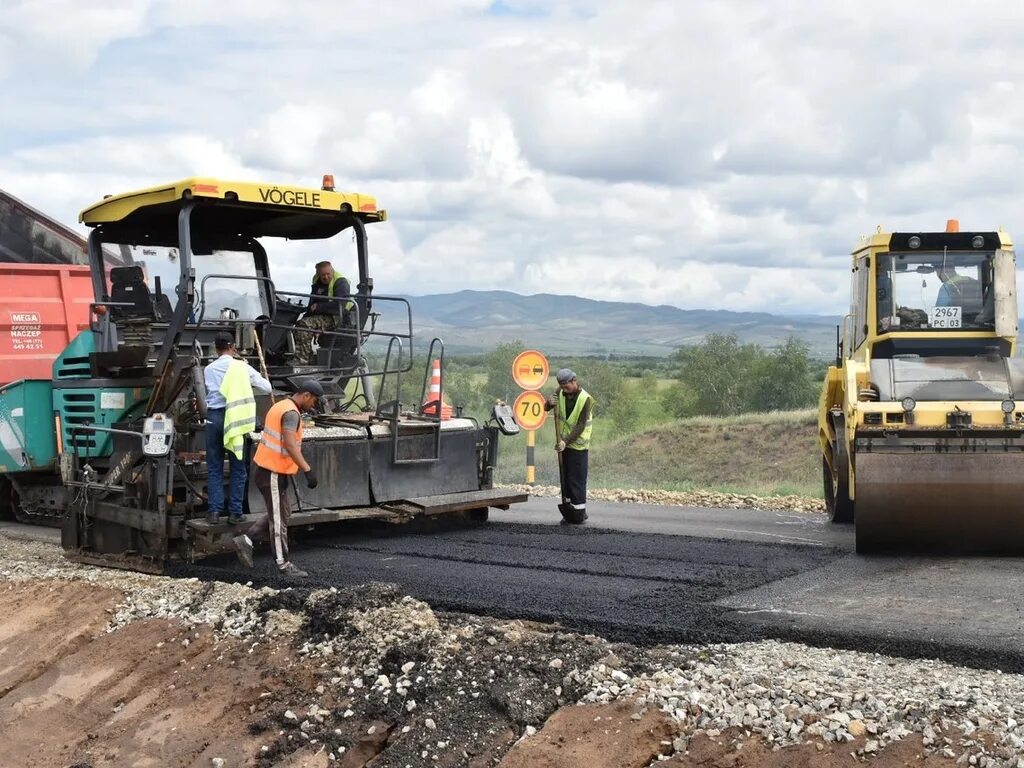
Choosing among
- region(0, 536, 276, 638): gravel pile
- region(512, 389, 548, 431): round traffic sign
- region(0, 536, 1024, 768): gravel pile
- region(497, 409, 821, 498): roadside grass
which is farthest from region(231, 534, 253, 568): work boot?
region(497, 409, 821, 498): roadside grass

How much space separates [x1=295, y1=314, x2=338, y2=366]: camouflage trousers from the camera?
988 cm

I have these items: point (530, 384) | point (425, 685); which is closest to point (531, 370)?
point (530, 384)

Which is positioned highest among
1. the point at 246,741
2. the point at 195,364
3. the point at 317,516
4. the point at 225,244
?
the point at 225,244

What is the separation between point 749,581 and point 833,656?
2.02 meters

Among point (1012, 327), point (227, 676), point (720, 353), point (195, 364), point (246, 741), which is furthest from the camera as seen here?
point (720, 353)

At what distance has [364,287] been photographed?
1021cm

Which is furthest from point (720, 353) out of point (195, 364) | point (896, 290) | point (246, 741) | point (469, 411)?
point (246, 741)

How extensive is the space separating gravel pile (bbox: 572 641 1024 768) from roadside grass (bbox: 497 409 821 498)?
14.5 m

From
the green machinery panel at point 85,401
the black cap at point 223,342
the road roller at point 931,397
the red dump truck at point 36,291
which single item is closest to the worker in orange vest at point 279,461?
the black cap at point 223,342

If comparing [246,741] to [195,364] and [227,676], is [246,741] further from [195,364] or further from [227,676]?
[195,364]

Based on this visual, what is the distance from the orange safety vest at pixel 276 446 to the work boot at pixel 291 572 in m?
0.61

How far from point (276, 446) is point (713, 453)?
16.6m

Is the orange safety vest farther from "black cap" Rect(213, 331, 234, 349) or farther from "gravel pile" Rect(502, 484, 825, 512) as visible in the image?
"gravel pile" Rect(502, 484, 825, 512)

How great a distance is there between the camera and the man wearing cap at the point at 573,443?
421 inches
